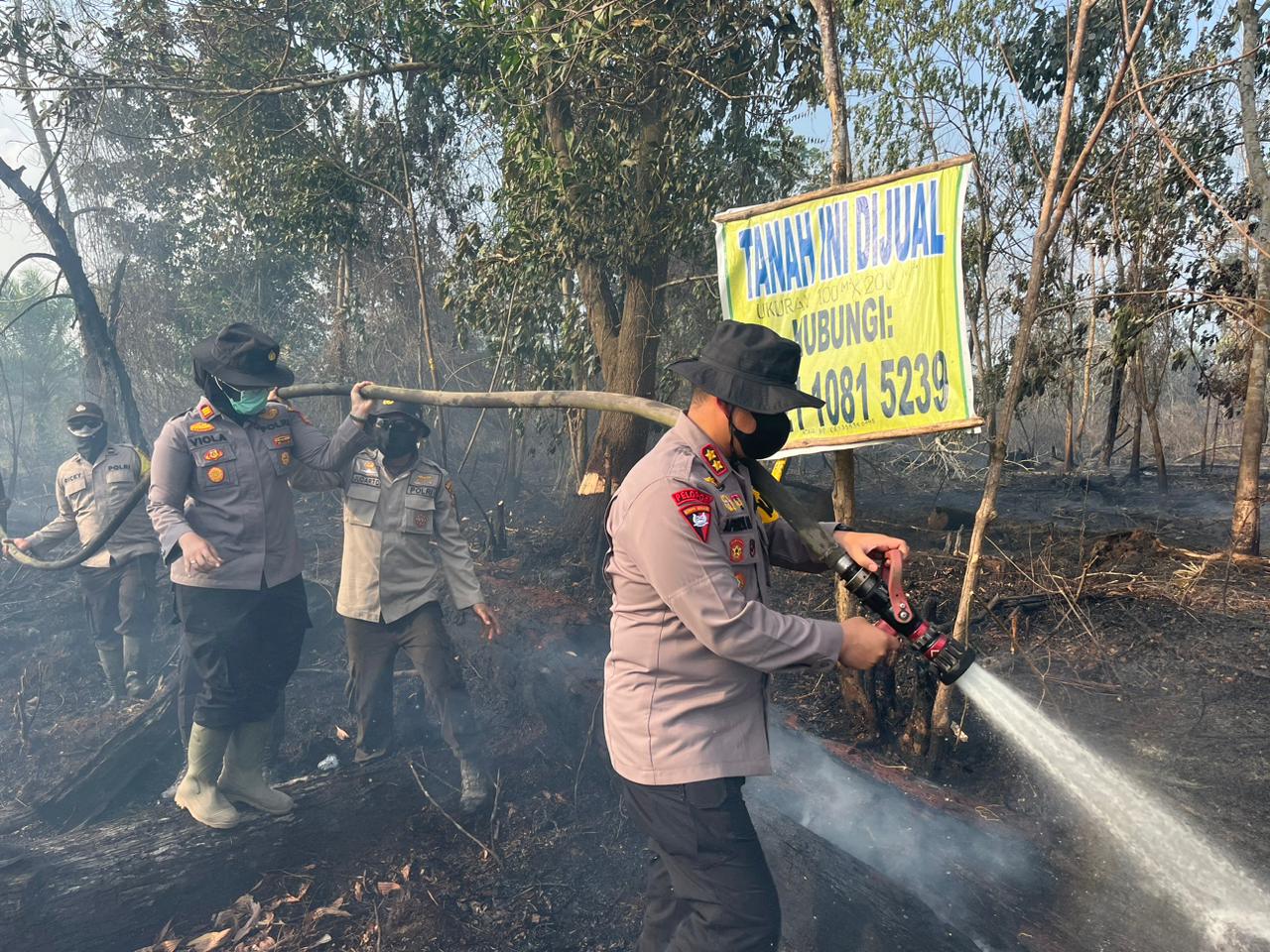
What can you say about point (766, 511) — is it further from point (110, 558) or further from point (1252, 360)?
point (1252, 360)

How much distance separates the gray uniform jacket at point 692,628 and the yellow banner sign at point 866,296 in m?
1.14

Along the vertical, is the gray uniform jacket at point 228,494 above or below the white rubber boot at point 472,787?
above

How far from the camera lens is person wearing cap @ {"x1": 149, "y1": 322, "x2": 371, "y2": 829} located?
3.76 m

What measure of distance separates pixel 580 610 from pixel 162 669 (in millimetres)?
3681

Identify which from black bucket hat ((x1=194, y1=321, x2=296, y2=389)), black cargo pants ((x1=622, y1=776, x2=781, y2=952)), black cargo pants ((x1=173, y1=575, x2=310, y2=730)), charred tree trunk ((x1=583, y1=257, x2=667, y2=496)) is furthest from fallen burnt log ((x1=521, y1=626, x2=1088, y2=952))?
charred tree trunk ((x1=583, y1=257, x2=667, y2=496))

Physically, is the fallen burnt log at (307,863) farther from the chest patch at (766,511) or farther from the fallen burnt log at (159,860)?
the chest patch at (766,511)

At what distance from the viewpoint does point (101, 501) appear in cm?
610

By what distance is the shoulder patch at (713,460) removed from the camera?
219 cm

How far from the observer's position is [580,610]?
6.50 meters

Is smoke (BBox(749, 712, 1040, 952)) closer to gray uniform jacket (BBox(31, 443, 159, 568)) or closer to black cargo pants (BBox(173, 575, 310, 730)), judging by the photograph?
black cargo pants (BBox(173, 575, 310, 730))

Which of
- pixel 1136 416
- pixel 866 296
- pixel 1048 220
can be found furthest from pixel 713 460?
pixel 1136 416

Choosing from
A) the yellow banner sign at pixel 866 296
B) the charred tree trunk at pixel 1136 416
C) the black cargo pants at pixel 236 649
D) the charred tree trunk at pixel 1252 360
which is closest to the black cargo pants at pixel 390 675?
the black cargo pants at pixel 236 649

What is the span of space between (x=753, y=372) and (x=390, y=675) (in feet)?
11.0

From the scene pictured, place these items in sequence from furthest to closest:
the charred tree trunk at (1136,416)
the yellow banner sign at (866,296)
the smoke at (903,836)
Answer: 1. the charred tree trunk at (1136,416)
2. the smoke at (903,836)
3. the yellow banner sign at (866,296)
